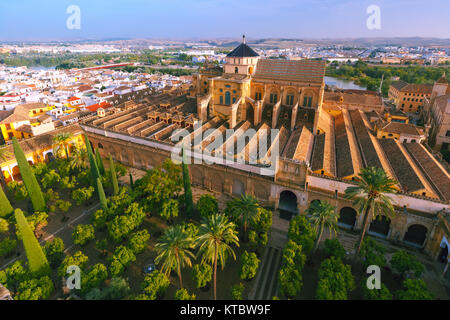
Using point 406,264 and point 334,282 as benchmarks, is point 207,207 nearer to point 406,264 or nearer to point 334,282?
point 334,282

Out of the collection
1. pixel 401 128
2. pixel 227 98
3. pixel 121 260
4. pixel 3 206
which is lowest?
pixel 121 260

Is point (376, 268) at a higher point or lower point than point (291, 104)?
lower

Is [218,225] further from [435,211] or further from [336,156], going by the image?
[336,156]

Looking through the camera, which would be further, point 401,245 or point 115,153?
point 115,153

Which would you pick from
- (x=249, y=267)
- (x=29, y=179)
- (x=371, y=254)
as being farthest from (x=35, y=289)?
(x=371, y=254)
